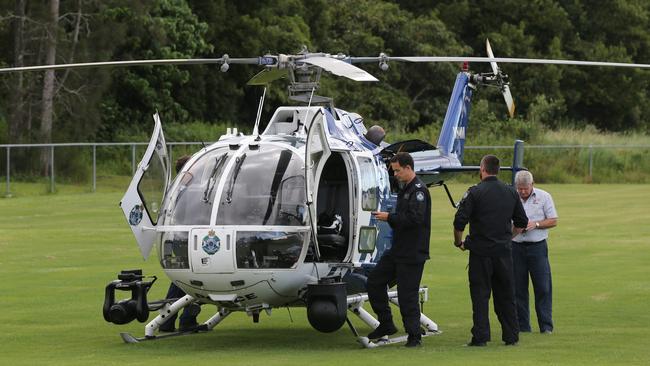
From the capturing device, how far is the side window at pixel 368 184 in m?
14.3

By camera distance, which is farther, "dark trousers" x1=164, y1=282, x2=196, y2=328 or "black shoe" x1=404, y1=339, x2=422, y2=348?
"dark trousers" x1=164, y1=282, x2=196, y2=328

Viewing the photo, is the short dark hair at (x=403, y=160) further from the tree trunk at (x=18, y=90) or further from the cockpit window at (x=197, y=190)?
the tree trunk at (x=18, y=90)

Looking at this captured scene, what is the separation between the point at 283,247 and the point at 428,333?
248 centimetres

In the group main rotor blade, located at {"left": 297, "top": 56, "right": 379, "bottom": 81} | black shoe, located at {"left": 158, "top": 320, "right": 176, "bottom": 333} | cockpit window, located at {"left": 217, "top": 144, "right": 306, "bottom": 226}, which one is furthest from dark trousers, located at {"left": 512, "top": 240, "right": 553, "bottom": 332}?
black shoe, located at {"left": 158, "top": 320, "right": 176, "bottom": 333}

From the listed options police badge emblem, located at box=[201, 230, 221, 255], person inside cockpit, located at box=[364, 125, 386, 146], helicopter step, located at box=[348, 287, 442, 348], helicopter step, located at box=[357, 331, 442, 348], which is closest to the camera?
police badge emblem, located at box=[201, 230, 221, 255]

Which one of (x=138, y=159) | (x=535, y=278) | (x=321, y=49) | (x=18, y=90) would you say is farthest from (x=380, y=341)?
(x=321, y=49)

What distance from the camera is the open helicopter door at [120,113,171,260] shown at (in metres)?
14.3

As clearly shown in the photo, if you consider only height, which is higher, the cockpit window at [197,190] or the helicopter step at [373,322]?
the cockpit window at [197,190]

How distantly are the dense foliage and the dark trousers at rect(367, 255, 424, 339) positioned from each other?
35.0 metres

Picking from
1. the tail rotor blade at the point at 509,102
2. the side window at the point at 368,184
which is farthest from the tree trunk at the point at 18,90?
the side window at the point at 368,184

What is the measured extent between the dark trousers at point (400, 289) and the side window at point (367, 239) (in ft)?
1.43

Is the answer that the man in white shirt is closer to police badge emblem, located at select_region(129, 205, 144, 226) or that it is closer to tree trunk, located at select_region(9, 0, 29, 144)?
police badge emblem, located at select_region(129, 205, 144, 226)

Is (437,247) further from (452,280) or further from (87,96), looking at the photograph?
(87,96)

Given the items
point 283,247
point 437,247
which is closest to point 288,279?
point 283,247
